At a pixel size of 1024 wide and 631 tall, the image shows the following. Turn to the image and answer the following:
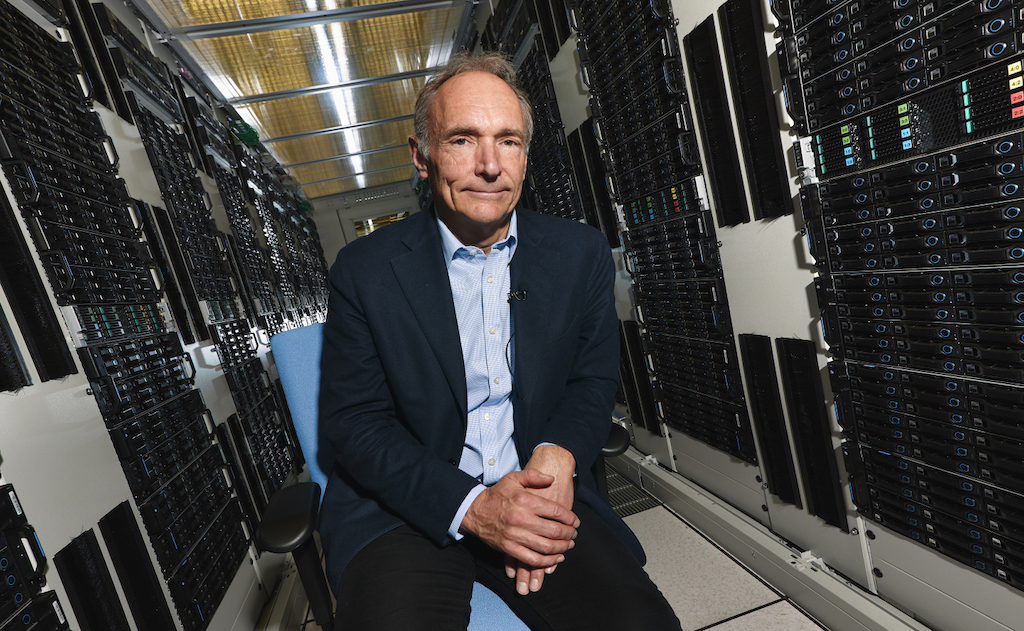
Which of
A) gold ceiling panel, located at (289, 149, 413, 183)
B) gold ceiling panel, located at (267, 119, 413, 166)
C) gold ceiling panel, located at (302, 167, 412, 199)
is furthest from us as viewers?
gold ceiling panel, located at (302, 167, 412, 199)

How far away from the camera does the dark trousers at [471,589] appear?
3.02 feet

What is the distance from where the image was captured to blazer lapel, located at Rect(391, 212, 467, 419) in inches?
46.2

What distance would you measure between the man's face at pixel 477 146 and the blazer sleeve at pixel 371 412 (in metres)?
0.28

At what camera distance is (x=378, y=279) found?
1.19 meters

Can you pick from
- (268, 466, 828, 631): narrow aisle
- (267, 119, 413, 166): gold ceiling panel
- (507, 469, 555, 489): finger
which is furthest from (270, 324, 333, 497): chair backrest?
(267, 119, 413, 166): gold ceiling panel

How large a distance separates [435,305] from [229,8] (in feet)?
8.57

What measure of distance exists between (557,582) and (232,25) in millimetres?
3317

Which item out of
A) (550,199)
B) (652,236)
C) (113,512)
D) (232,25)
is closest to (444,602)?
(113,512)

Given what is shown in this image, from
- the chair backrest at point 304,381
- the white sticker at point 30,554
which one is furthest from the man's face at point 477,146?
the white sticker at point 30,554

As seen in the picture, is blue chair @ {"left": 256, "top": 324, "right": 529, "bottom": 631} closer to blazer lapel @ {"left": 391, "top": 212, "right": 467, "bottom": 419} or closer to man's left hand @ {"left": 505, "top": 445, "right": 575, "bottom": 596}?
man's left hand @ {"left": 505, "top": 445, "right": 575, "bottom": 596}

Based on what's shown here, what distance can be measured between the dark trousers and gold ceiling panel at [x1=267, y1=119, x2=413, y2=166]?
456 centimetres

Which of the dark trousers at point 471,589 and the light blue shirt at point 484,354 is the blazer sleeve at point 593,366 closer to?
the light blue shirt at point 484,354

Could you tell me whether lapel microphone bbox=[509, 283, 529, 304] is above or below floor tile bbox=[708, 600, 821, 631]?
above

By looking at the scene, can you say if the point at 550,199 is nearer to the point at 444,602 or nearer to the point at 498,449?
the point at 498,449
